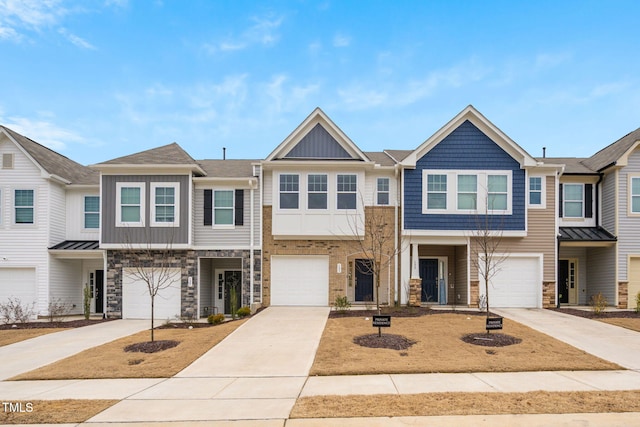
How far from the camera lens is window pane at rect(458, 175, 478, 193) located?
1988 cm

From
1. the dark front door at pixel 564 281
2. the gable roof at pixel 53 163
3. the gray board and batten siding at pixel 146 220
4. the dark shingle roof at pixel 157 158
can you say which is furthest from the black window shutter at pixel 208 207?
the dark front door at pixel 564 281

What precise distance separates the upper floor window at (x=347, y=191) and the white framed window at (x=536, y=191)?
7.51m

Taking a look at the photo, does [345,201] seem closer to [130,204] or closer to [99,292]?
[130,204]

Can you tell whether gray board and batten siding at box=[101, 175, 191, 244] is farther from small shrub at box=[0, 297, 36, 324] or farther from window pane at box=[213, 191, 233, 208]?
small shrub at box=[0, 297, 36, 324]

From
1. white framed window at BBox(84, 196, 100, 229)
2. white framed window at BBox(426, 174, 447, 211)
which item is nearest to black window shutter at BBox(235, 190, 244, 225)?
white framed window at BBox(84, 196, 100, 229)

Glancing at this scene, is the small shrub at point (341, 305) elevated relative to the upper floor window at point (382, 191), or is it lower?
lower

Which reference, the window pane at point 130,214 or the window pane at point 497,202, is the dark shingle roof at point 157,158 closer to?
the window pane at point 130,214

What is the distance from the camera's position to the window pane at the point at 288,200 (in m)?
20.0

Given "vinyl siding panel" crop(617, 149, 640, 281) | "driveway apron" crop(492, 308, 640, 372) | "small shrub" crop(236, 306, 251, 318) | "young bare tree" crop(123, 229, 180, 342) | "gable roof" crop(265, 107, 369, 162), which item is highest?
"gable roof" crop(265, 107, 369, 162)

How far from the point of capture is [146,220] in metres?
19.6

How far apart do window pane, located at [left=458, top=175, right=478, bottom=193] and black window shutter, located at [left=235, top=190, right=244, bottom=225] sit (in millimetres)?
9104

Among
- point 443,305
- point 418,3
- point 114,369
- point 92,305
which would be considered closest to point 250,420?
point 114,369

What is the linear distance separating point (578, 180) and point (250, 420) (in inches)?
773

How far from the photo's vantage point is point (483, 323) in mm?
16078
